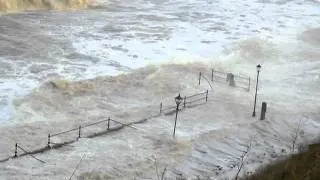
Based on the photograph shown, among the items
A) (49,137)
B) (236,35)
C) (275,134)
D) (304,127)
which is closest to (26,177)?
(49,137)

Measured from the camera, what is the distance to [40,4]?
3881 cm

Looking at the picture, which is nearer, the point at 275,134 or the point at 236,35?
the point at 275,134

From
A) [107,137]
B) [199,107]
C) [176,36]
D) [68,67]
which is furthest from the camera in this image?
[176,36]

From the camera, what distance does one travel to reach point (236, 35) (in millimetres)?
33844

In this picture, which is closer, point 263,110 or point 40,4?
point 263,110

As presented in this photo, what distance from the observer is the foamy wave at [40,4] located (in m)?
36.6

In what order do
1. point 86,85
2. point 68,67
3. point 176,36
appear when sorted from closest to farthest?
point 86,85 → point 68,67 → point 176,36

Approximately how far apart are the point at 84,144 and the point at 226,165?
159 inches

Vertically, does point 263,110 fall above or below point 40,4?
below

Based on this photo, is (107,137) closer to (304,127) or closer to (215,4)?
(304,127)

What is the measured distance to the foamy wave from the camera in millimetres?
36616

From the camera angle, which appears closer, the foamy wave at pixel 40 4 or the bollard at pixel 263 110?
the bollard at pixel 263 110

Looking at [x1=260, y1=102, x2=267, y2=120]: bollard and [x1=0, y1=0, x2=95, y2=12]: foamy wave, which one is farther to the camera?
[x1=0, y1=0, x2=95, y2=12]: foamy wave

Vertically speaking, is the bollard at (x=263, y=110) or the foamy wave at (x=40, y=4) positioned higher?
the foamy wave at (x=40, y=4)
